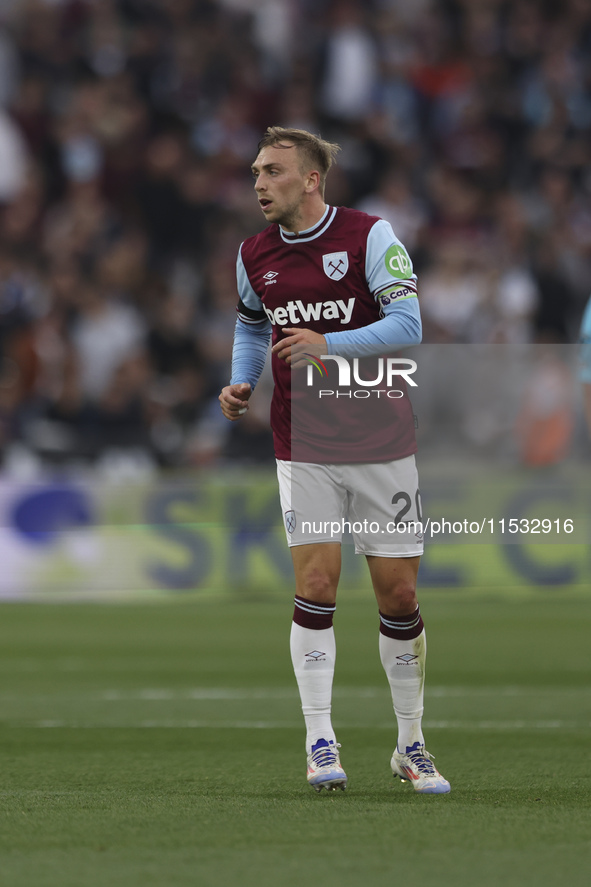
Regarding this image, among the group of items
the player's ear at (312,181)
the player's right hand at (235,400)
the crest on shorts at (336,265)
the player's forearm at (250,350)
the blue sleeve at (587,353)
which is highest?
A: the player's ear at (312,181)

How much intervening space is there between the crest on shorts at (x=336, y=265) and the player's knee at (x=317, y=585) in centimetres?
105

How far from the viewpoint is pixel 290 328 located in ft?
16.7

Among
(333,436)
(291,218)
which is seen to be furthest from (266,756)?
(291,218)

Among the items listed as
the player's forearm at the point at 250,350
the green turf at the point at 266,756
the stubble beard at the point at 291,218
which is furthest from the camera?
the player's forearm at the point at 250,350

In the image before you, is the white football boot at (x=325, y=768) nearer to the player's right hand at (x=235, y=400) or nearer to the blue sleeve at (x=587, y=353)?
the player's right hand at (x=235, y=400)

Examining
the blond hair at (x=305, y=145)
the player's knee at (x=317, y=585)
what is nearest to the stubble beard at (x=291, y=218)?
the blond hair at (x=305, y=145)

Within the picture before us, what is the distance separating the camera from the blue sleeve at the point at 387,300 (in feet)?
16.0

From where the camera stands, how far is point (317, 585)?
16.4 ft

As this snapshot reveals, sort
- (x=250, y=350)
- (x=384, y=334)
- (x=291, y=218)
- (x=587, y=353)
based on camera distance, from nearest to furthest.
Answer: (x=587, y=353) < (x=384, y=334) < (x=291, y=218) < (x=250, y=350)

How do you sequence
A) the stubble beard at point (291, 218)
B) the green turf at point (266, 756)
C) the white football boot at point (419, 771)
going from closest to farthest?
the green turf at point (266, 756)
the white football boot at point (419, 771)
the stubble beard at point (291, 218)

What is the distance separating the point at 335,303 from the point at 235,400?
505 millimetres

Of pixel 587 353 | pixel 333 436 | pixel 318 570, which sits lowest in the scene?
pixel 318 570

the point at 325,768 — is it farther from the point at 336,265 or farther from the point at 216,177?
the point at 216,177

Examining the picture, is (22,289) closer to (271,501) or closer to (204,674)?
(271,501)
